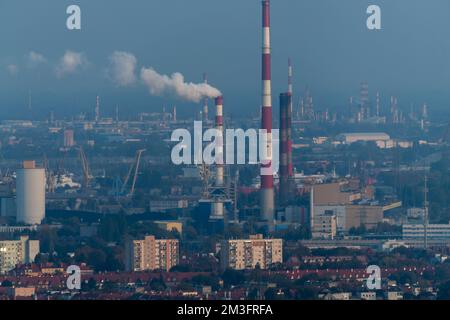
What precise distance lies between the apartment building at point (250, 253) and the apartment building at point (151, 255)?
429 mm

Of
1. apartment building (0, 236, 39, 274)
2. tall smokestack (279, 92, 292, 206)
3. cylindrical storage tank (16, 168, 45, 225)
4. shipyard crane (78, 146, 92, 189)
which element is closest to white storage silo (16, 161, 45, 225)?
cylindrical storage tank (16, 168, 45, 225)

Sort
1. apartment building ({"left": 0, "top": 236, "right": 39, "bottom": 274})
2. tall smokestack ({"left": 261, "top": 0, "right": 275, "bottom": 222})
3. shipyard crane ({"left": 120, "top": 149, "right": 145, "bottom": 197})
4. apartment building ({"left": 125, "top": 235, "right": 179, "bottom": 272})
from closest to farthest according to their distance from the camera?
1. apartment building ({"left": 125, "top": 235, "right": 179, "bottom": 272})
2. apartment building ({"left": 0, "top": 236, "right": 39, "bottom": 274})
3. tall smokestack ({"left": 261, "top": 0, "right": 275, "bottom": 222})
4. shipyard crane ({"left": 120, "top": 149, "right": 145, "bottom": 197})

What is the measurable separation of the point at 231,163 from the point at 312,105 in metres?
8.52

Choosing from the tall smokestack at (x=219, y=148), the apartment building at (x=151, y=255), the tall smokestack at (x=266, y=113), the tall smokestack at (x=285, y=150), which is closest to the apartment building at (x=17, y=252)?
the apartment building at (x=151, y=255)

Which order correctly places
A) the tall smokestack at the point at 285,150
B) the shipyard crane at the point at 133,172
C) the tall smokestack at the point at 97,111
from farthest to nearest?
1. the tall smokestack at the point at 97,111
2. the shipyard crane at the point at 133,172
3. the tall smokestack at the point at 285,150

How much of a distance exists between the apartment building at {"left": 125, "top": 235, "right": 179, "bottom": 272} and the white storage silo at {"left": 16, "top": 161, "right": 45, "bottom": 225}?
4.32 meters

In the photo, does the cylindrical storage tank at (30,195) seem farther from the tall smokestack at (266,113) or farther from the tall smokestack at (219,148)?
the tall smokestack at (266,113)

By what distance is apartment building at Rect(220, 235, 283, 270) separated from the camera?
1441cm

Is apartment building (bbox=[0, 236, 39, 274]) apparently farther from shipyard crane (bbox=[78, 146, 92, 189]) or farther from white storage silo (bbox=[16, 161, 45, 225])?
shipyard crane (bbox=[78, 146, 92, 189])

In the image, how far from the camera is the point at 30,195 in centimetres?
1991

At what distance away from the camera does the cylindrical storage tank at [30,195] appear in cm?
1954

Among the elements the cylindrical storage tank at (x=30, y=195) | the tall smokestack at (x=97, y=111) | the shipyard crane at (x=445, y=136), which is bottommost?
the cylindrical storage tank at (x=30, y=195)

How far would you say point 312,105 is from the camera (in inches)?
1291
